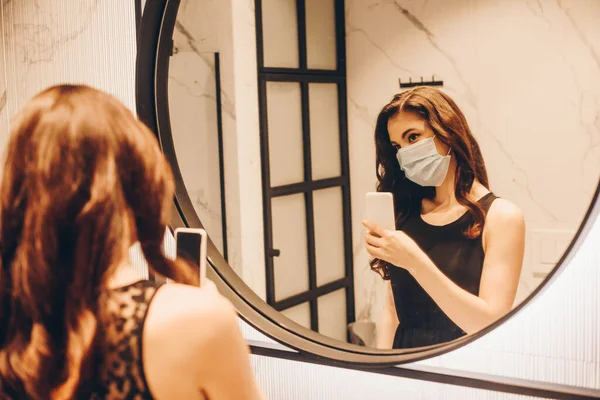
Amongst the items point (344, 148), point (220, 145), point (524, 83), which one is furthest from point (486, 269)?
point (344, 148)

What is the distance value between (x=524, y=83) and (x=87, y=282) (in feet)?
6.58

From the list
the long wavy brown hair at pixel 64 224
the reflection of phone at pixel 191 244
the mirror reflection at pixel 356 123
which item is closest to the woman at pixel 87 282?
the long wavy brown hair at pixel 64 224

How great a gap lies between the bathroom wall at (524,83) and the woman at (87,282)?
1.68m

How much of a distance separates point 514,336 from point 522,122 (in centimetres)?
163

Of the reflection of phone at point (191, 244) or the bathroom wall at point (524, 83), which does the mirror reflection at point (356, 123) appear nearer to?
the bathroom wall at point (524, 83)

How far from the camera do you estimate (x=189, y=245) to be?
0.75m

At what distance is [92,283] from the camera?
55 cm

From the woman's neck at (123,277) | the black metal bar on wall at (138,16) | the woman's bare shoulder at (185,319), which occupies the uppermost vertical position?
the black metal bar on wall at (138,16)

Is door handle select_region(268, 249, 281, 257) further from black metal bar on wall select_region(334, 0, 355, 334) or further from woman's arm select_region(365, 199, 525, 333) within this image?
woman's arm select_region(365, 199, 525, 333)

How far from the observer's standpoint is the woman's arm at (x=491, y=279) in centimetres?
118

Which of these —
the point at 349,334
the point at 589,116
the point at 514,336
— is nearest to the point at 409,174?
the point at 514,336

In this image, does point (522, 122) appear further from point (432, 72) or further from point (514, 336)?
point (514, 336)

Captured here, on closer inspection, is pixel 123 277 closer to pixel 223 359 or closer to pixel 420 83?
pixel 223 359

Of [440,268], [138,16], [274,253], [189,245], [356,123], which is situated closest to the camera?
[189,245]
